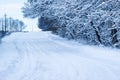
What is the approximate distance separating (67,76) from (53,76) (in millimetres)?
501

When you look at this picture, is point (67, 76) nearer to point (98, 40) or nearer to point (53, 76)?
point (53, 76)

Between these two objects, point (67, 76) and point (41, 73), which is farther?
point (41, 73)

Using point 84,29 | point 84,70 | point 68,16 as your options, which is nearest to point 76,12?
point 84,29

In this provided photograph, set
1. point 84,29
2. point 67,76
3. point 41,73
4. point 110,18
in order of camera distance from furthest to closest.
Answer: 1. point 84,29
2. point 110,18
3. point 41,73
4. point 67,76

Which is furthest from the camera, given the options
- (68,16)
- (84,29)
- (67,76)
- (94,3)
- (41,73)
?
(68,16)

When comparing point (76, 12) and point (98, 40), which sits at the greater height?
point (76, 12)

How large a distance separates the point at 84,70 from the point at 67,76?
1.56 meters

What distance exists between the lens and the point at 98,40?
27469 millimetres

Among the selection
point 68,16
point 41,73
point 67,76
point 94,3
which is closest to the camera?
point 67,76

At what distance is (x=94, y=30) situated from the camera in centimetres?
2709

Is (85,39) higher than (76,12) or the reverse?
the reverse

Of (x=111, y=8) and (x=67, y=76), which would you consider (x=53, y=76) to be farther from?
(x=111, y=8)

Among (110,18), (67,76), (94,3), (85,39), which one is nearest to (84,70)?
(67,76)

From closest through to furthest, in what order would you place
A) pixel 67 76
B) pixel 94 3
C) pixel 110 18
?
Result: pixel 67 76 < pixel 110 18 < pixel 94 3
